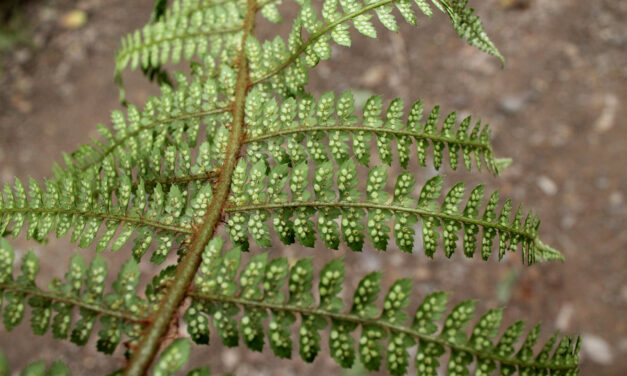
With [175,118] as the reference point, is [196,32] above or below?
Result: above

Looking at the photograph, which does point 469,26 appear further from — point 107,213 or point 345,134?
point 107,213

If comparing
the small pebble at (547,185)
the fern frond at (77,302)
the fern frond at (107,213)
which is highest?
the fern frond at (107,213)

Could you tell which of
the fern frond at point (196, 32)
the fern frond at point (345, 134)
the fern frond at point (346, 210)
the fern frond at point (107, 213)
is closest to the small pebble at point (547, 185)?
the fern frond at point (345, 134)

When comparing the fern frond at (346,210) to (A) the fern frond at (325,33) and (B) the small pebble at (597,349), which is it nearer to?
(A) the fern frond at (325,33)

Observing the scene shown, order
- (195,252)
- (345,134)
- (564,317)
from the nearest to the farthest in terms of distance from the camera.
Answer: (195,252) → (345,134) → (564,317)

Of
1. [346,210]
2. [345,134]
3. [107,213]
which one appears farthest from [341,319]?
[107,213]

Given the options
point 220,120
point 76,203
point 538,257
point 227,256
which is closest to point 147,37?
point 220,120
